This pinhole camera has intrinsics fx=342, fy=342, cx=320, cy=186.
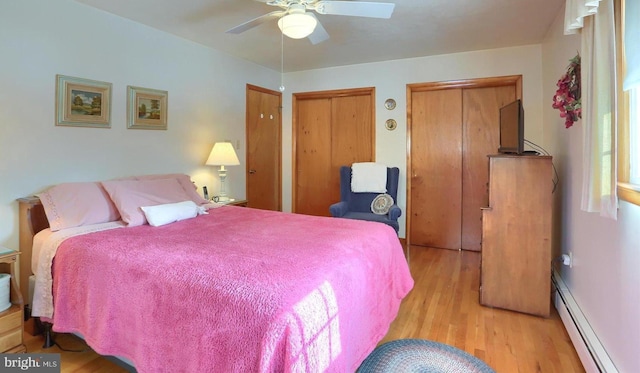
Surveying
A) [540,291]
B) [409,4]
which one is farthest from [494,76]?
[540,291]

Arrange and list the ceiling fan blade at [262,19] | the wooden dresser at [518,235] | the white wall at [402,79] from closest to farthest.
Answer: the ceiling fan blade at [262,19], the wooden dresser at [518,235], the white wall at [402,79]

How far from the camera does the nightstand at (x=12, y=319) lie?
184 cm

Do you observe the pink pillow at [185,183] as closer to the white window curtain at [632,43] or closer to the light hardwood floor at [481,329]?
the light hardwood floor at [481,329]

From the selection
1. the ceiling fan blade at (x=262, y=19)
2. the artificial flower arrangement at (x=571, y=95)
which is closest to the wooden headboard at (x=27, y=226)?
the ceiling fan blade at (x=262, y=19)

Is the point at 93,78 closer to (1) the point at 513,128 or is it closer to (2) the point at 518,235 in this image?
(1) the point at 513,128

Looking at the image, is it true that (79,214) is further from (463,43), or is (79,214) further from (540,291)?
(463,43)

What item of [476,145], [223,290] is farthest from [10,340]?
[476,145]

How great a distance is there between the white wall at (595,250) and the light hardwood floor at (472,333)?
267 mm

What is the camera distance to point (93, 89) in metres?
2.73

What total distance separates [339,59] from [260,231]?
2900mm

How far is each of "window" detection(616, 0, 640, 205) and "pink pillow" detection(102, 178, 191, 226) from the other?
108 inches

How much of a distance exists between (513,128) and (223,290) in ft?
8.24

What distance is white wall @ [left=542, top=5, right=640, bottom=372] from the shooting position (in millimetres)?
1454

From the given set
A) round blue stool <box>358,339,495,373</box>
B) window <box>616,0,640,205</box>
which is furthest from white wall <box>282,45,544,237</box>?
round blue stool <box>358,339,495,373</box>
